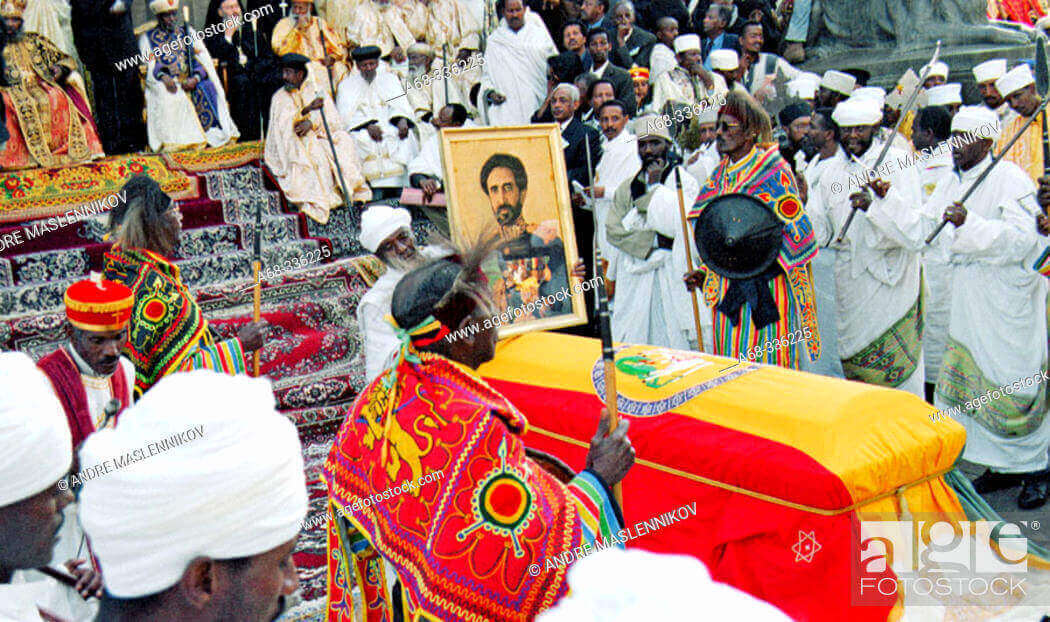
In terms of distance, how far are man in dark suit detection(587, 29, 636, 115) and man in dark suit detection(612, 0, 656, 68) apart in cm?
61

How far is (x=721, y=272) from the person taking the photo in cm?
521

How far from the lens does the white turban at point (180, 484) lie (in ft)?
4.25

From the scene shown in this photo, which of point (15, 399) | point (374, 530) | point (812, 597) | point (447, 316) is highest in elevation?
point (15, 399)

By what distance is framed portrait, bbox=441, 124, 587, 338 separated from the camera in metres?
4.54

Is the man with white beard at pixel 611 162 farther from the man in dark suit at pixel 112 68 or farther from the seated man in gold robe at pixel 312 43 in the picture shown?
the man in dark suit at pixel 112 68

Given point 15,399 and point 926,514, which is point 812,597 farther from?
point 15,399

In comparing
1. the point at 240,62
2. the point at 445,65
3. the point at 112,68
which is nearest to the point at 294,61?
the point at 240,62

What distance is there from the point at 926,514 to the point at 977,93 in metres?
8.74

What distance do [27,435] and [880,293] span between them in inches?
221

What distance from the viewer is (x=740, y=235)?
5113 millimetres

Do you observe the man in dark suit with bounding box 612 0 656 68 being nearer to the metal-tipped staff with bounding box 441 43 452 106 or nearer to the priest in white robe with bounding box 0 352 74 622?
the metal-tipped staff with bounding box 441 43 452 106

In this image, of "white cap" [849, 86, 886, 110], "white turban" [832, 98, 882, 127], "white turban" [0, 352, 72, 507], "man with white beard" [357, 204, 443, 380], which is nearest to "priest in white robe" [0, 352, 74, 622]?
"white turban" [0, 352, 72, 507]

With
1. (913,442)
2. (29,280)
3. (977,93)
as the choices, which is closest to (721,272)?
(913,442)

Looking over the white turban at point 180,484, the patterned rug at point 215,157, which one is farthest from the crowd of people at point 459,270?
the patterned rug at point 215,157
